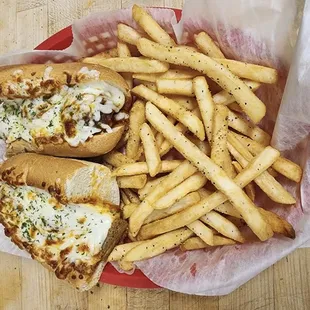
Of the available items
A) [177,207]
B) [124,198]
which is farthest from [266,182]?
[124,198]

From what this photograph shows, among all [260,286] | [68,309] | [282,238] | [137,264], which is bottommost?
[68,309]

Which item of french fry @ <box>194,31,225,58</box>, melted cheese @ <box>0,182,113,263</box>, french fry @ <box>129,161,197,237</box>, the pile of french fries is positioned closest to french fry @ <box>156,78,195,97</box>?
the pile of french fries

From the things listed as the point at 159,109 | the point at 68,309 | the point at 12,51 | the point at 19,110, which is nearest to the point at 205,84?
the point at 159,109

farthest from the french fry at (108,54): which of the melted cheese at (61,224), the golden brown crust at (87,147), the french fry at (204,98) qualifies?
the melted cheese at (61,224)

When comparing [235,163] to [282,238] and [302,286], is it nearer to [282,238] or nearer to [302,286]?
[282,238]

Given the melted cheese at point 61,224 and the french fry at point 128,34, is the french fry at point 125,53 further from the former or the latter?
the melted cheese at point 61,224
